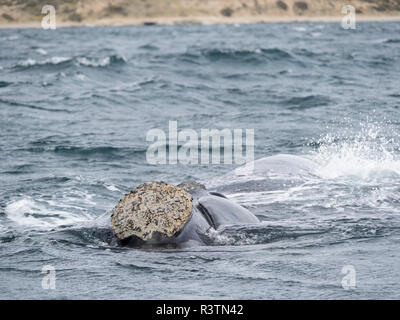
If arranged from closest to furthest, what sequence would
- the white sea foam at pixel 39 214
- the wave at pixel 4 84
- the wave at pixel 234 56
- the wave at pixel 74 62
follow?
the white sea foam at pixel 39 214 < the wave at pixel 4 84 < the wave at pixel 74 62 < the wave at pixel 234 56

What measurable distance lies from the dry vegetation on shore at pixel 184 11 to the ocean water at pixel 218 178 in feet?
314

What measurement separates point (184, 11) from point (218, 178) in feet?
430

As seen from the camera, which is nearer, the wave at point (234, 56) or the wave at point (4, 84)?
the wave at point (4, 84)

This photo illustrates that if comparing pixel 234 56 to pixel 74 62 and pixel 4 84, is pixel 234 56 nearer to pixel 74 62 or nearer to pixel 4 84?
pixel 74 62

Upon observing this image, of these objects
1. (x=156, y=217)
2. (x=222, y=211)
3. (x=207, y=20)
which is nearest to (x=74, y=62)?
(x=222, y=211)

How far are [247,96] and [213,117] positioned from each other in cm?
422

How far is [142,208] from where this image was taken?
324 inches

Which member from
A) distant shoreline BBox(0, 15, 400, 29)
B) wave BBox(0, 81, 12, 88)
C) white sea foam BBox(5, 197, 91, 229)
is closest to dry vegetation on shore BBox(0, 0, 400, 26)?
distant shoreline BBox(0, 15, 400, 29)

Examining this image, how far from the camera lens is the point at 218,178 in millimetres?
12836

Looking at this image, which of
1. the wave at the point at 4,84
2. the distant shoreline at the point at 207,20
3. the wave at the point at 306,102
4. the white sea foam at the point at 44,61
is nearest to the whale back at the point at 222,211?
the wave at the point at 306,102

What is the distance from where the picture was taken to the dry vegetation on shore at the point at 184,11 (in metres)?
126

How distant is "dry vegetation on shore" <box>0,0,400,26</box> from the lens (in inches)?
4961

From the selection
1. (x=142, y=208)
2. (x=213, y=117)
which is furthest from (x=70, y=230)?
(x=213, y=117)

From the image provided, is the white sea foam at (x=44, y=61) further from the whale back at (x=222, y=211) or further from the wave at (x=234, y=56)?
the whale back at (x=222, y=211)
